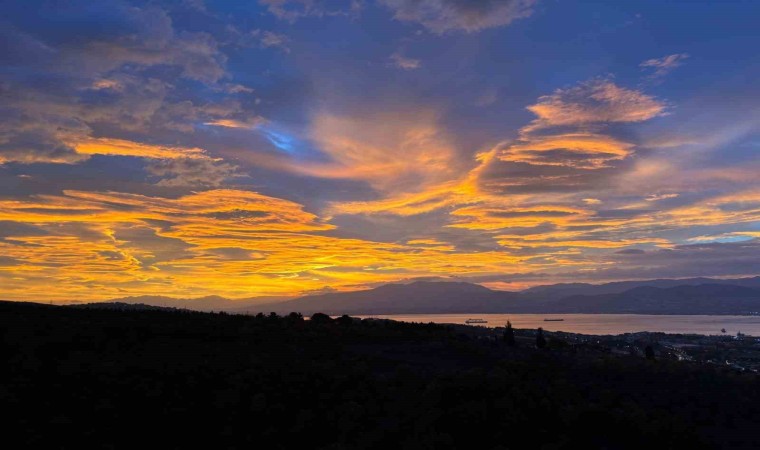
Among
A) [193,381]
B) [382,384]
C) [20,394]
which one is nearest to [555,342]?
[382,384]

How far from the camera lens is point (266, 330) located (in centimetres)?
3616

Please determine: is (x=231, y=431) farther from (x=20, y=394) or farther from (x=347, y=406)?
(x=20, y=394)

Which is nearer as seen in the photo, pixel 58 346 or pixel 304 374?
pixel 304 374

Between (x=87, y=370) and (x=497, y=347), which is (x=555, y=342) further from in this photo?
(x=87, y=370)

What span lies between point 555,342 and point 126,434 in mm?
31351

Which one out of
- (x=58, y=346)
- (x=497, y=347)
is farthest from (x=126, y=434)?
(x=497, y=347)

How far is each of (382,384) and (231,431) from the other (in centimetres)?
666

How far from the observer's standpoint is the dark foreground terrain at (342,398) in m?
16.6

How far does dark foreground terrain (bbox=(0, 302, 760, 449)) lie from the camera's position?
16609mm

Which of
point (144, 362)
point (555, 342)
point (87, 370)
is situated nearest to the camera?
point (87, 370)

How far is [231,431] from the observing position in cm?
1692

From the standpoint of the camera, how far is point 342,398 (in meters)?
19.8

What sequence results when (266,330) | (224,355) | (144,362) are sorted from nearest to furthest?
(144,362)
(224,355)
(266,330)

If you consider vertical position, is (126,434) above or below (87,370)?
below
